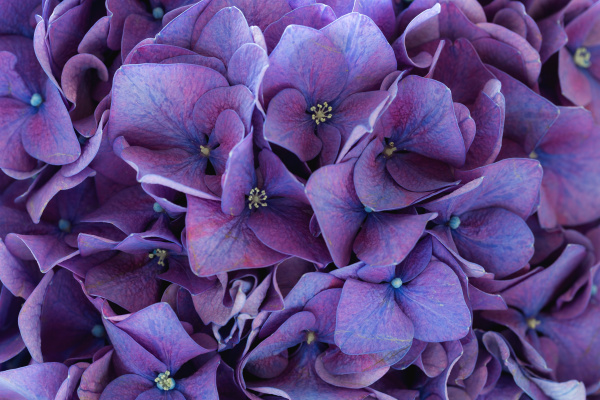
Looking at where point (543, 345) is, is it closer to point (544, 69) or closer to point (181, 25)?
point (544, 69)

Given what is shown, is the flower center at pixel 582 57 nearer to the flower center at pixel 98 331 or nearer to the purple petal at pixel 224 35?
the purple petal at pixel 224 35

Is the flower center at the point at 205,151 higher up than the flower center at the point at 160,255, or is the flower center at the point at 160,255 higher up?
the flower center at the point at 205,151

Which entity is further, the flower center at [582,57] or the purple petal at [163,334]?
the flower center at [582,57]

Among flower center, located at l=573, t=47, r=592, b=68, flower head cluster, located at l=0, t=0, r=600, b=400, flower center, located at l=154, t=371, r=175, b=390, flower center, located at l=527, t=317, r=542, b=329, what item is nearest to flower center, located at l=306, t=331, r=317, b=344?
flower head cluster, located at l=0, t=0, r=600, b=400

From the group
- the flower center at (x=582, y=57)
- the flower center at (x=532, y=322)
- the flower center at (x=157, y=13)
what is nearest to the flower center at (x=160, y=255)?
the flower center at (x=157, y=13)

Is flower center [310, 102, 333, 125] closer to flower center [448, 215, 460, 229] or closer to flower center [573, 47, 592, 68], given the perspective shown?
flower center [448, 215, 460, 229]

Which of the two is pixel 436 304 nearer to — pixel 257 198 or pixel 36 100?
pixel 257 198

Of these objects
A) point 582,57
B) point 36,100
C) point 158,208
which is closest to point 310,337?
point 158,208
